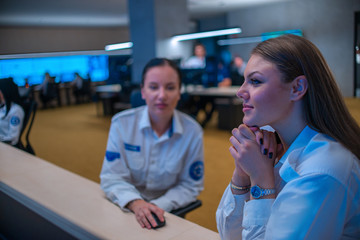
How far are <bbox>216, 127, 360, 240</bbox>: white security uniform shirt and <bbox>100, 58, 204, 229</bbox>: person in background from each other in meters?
0.87

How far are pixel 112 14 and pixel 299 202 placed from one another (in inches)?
114

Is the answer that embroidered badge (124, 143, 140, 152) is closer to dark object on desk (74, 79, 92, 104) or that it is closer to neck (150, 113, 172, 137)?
neck (150, 113, 172, 137)

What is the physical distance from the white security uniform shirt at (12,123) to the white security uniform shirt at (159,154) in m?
0.59

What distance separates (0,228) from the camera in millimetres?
1668

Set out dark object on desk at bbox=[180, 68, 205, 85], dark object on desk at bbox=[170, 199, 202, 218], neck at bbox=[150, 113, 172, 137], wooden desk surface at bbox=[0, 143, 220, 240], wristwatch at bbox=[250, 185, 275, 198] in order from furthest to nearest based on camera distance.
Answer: dark object on desk at bbox=[180, 68, 205, 85]
neck at bbox=[150, 113, 172, 137]
dark object on desk at bbox=[170, 199, 202, 218]
wooden desk surface at bbox=[0, 143, 220, 240]
wristwatch at bbox=[250, 185, 275, 198]

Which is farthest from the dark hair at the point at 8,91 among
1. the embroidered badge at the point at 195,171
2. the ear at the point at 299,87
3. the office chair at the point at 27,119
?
the ear at the point at 299,87

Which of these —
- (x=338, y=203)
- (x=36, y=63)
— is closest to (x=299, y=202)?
(x=338, y=203)

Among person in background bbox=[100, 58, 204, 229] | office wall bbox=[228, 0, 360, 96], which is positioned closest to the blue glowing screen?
person in background bbox=[100, 58, 204, 229]

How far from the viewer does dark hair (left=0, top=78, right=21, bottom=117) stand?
5.29 feet

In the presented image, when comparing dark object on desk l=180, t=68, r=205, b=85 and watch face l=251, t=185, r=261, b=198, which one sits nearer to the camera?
watch face l=251, t=185, r=261, b=198

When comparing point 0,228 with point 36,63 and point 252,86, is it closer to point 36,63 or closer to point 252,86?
point 36,63

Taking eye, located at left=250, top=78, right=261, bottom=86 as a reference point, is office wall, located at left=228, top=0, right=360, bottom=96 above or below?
above

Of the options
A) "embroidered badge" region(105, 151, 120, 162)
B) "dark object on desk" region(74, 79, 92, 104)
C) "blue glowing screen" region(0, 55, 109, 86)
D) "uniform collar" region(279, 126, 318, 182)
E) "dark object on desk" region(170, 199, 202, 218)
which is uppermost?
"blue glowing screen" region(0, 55, 109, 86)

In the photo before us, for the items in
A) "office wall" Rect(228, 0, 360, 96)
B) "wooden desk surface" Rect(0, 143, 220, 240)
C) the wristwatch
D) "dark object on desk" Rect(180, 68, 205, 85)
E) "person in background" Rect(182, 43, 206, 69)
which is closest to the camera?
the wristwatch
